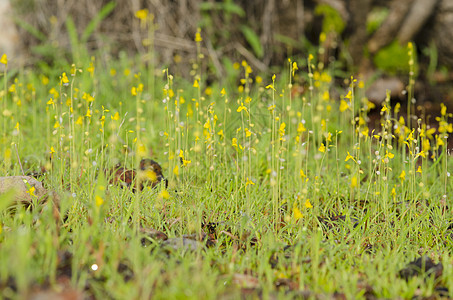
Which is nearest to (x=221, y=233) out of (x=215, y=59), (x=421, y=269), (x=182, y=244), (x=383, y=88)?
(x=182, y=244)

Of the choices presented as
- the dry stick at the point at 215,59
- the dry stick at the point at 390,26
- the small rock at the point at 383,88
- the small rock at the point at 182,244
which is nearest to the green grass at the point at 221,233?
the small rock at the point at 182,244

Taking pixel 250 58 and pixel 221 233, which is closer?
pixel 221 233

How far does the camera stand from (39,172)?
3119 millimetres

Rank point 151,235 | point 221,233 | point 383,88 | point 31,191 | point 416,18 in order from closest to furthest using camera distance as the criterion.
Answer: point 151,235
point 31,191
point 221,233
point 383,88
point 416,18

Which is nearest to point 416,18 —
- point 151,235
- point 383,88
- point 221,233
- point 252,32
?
point 383,88

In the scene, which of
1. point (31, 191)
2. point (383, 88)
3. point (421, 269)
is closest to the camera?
point (421, 269)

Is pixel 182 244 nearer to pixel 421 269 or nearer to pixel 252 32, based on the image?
pixel 421 269

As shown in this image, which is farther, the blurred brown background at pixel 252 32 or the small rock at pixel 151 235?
the blurred brown background at pixel 252 32

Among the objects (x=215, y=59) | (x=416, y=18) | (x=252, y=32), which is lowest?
(x=215, y=59)

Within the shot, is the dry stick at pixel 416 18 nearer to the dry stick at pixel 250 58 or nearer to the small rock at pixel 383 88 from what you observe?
Answer: the small rock at pixel 383 88

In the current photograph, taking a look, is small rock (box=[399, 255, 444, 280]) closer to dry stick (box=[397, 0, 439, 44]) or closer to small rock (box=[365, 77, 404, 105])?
small rock (box=[365, 77, 404, 105])

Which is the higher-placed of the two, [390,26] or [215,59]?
[390,26]

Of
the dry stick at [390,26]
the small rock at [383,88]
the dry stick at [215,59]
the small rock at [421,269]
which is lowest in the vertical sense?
the small rock at [421,269]

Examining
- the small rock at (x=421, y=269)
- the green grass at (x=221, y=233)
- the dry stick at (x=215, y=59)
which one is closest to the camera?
the green grass at (x=221, y=233)
